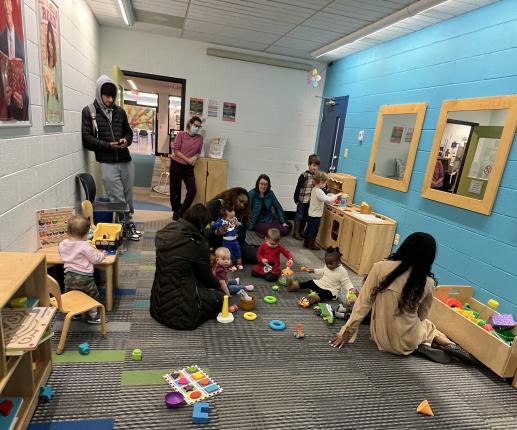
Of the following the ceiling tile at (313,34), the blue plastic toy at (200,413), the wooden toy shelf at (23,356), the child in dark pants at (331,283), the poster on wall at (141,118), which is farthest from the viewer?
the poster on wall at (141,118)

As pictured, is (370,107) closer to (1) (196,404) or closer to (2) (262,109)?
(2) (262,109)

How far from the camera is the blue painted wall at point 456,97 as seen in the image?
119 inches

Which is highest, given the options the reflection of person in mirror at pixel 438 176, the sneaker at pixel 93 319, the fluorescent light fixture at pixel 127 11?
the fluorescent light fixture at pixel 127 11

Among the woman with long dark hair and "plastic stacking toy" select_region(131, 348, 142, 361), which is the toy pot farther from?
"plastic stacking toy" select_region(131, 348, 142, 361)

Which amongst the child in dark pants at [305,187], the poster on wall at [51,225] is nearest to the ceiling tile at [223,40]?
the child in dark pants at [305,187]

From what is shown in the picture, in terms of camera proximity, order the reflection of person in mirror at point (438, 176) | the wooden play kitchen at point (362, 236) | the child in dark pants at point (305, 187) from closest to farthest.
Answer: the reflection of person in mirror at point (438, 176) → the wooden play kitchen at point (362, 236) → the child in dark pants at point (305, 187)

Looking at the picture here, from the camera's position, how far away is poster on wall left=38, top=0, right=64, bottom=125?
9.11 ft

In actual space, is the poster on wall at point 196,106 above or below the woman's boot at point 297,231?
above

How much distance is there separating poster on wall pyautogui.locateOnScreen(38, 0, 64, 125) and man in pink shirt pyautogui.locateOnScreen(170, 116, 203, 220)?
7.78 ft

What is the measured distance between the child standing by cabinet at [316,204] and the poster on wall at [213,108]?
241 centimetres

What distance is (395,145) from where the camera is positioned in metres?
4.48

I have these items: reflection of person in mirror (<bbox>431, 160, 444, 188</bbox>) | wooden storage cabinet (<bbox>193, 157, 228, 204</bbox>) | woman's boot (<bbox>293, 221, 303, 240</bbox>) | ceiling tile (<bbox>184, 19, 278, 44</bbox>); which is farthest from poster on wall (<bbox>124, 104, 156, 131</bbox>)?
reflection of person in mirror (<bbox>431, 160, 444, 188</bbox>)

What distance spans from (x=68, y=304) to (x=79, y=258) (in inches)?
14.2

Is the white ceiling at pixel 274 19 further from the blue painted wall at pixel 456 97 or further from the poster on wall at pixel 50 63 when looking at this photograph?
the poster on wall at pixel 50 63
